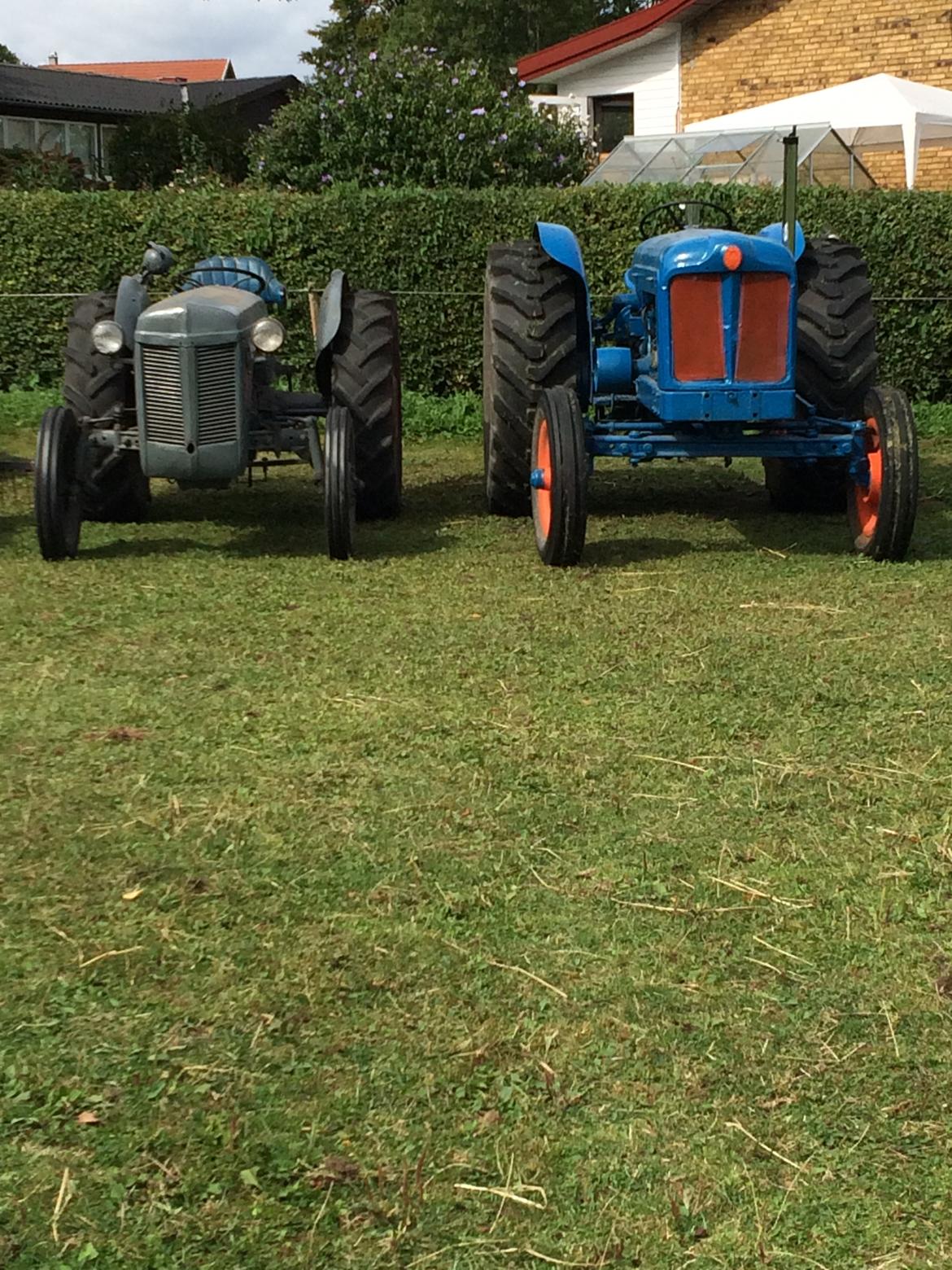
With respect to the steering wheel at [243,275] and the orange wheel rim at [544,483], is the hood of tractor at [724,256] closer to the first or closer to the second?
the orange wheel rim at [544,483]

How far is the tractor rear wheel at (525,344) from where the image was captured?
7.54 m

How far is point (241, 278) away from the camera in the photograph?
843 centimetres

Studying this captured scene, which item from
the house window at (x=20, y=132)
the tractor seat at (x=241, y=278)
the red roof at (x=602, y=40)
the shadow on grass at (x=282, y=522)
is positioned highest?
the house window at (x=20, y=132)

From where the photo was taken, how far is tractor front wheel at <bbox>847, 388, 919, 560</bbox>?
6.63 m

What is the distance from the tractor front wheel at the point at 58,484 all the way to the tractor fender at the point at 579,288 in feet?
7.88

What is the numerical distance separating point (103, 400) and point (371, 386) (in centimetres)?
130

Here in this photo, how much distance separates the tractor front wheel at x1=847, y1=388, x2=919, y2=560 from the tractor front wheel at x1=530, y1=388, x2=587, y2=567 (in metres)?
1.27

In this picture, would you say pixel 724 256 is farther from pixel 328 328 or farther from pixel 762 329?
pixel 328 328

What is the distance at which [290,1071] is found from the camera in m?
2.86

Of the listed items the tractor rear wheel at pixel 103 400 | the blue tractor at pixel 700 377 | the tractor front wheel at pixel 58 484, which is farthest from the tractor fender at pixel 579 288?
the tractor front wheel at pixel 58 484

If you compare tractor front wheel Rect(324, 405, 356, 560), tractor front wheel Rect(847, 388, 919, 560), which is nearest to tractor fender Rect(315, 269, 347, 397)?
tractor front wheel Rect(324, 405, 356, 560)

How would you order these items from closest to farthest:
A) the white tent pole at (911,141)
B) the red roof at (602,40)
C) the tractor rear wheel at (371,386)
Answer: the tractor rear wheel at (371,386), the white tent pole at (911,141), the red roof at (602,40)

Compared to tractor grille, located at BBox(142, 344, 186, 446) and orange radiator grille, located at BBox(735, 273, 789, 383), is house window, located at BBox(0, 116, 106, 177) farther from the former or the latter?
orange radiator grille, located at BBox(735, 273, 789, 383)

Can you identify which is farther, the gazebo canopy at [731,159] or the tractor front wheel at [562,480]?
the gazebo canopy at [731,159]
